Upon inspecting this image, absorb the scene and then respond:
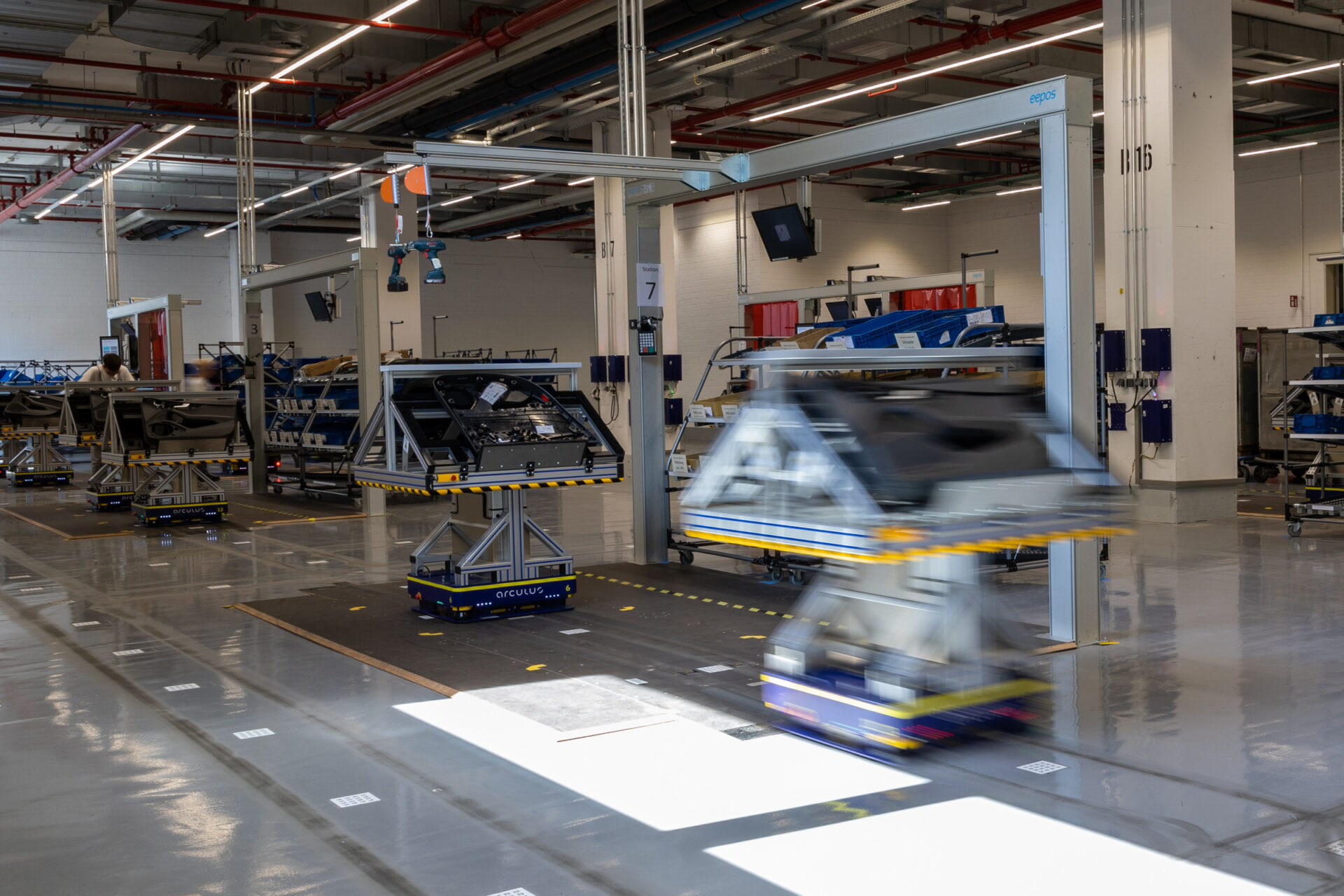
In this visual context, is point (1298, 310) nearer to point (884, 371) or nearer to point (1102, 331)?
point (1102, 331)

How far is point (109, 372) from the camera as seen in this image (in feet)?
49.3

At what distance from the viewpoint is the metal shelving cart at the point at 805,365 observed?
4887mm

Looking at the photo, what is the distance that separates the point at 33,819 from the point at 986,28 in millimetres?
12164

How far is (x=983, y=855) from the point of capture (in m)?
3.38

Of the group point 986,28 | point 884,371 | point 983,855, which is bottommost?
point 983,855

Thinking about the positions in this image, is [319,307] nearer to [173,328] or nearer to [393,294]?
[173,328]

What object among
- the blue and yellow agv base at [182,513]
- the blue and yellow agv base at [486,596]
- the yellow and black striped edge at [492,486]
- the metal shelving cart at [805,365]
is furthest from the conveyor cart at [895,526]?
the blue and yellow agv base at [182,513]

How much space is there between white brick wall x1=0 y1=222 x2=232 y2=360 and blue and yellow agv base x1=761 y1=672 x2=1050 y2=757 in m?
22.0

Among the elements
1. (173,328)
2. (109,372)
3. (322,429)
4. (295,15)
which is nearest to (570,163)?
(295,15)

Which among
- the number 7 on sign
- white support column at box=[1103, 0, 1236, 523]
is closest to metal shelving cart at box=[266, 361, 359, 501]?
the number 7 on sign

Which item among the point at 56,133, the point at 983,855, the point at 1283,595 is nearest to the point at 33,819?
the point at 983,855

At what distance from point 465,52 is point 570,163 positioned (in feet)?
22.6

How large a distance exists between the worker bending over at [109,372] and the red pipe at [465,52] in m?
4.34

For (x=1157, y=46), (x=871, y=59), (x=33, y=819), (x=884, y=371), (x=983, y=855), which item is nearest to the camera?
(x=983, y=855)
